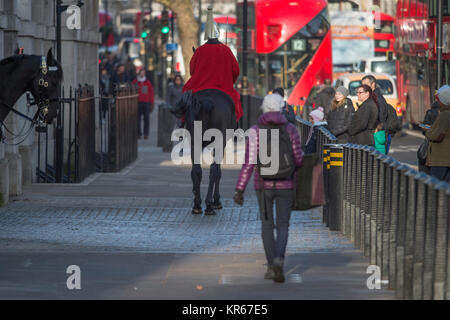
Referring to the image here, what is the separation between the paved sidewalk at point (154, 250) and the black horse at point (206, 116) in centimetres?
31

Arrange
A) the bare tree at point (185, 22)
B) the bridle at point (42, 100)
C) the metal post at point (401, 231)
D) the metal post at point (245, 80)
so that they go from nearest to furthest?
1. the metal post at point (401, 231)
2. the bridle at point (42, 100)
3. the metal post at point (245, 80)
4. the bare tree at point (185, 22)

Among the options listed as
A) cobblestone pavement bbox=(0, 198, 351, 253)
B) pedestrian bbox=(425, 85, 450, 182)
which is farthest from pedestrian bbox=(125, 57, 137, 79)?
pedestrian bbox=(425, 85, 450, 182)

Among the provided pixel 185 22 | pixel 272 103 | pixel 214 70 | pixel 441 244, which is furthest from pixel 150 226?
pixel 185 22

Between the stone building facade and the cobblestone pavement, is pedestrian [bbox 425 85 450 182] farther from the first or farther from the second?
the stone building facade

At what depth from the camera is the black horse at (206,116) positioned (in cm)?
1569

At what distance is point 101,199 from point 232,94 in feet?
8.25

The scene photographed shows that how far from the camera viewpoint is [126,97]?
77.2 feet

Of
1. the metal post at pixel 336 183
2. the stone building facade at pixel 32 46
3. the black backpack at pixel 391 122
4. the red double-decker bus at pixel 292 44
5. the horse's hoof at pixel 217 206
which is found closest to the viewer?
the metal post at pixel 336 183

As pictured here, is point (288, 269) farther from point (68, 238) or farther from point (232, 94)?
point (232, 94)

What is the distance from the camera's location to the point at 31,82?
14844 millimetres

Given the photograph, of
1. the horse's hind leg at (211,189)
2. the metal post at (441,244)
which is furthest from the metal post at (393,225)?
the horse's hind leg at (211,189)

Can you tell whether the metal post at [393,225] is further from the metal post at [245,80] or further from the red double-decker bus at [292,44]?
the red double-decker bus at [292,44]

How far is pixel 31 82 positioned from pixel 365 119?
16.0 ft

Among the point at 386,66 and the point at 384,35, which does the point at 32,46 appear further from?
the point at 384,35
